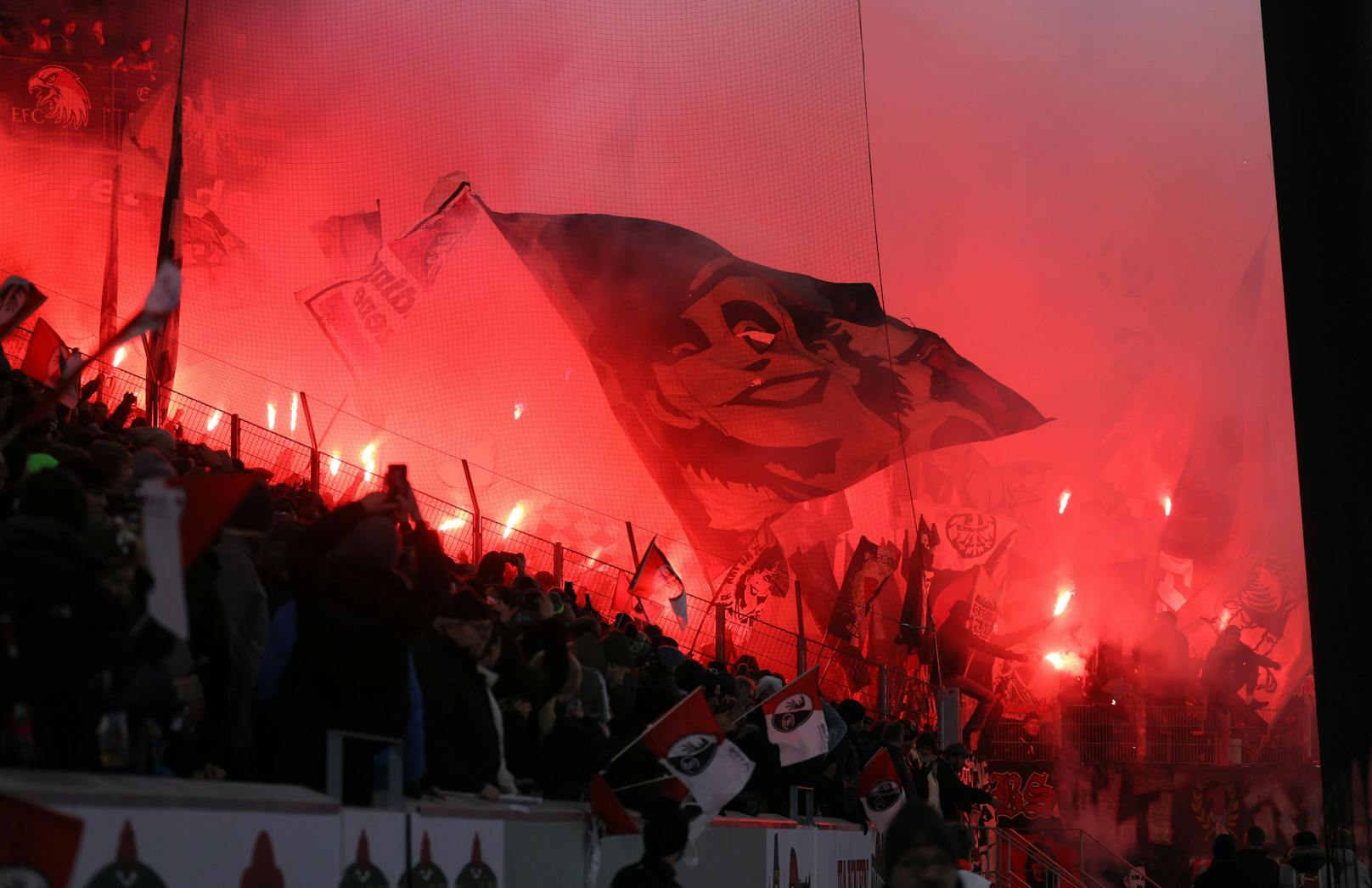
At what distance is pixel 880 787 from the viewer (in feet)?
32.0

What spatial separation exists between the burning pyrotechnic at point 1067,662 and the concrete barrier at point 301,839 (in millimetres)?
19048

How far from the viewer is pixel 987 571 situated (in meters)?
25.0

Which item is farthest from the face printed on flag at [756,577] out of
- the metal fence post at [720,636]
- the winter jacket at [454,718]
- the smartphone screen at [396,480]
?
the winter jacket at [454,718]

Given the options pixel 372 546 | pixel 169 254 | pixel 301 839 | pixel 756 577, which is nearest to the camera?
pixel 301 839

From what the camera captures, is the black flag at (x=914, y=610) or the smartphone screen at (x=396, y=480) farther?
the black flag at (x=914, y=610)

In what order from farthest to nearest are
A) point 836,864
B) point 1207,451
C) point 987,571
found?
1. point 1207,451
2. point 987,571
3. point 836,864

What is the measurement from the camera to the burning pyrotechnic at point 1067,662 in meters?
24.4

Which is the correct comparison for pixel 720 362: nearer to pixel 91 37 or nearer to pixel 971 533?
pixel 971 533

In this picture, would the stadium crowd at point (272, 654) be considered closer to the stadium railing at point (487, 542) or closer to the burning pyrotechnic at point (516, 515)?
the stadium railing at point (487, 542)

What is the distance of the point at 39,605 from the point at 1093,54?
981 inches

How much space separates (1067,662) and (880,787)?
610 inches

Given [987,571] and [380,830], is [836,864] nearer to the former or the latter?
[380,830]

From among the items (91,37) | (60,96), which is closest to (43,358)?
(60,96)

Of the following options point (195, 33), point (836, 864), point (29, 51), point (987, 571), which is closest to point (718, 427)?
point (987, 571)
